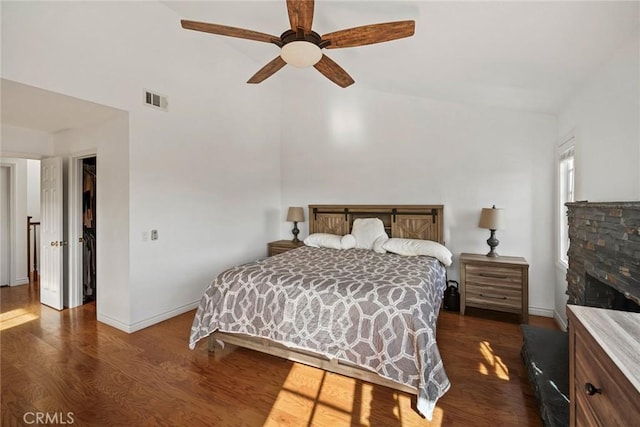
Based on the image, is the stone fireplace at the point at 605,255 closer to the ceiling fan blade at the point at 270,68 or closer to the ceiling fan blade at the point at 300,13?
the ceiling fan blade at the point at 300,13

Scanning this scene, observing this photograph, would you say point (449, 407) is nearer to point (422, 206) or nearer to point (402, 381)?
point (402, 381)

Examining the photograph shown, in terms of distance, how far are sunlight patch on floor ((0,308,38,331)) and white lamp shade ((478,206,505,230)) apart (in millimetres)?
5715

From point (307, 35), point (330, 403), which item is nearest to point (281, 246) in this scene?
point (330, 403)

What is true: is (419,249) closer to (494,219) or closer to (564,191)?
(494,219)

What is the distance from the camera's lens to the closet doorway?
4.11m

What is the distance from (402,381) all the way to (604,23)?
2.61 meters

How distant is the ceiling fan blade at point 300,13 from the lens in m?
1.77

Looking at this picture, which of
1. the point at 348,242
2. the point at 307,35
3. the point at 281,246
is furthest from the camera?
the point at 281,246

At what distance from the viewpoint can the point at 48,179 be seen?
3863mm

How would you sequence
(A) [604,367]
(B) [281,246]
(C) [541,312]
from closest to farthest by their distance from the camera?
1. (A) [604,367]
2. (C) [541,312]
3. (B) [281,246]

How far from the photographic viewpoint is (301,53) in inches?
85.1

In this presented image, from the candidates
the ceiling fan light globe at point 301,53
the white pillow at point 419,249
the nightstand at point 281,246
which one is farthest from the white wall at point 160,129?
the white pillow at point 419,249

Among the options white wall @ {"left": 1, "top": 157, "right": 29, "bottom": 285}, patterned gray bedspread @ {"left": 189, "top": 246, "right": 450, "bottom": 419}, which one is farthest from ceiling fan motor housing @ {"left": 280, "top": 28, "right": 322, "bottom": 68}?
white wall @ {"left": 1, "top": 157, "right": 29, "bottom": 285}

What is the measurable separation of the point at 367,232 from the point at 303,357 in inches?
85.6
